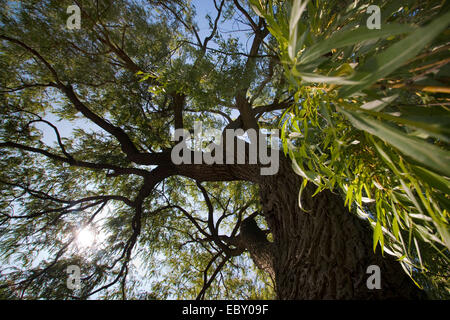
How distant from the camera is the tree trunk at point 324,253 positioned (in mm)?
708

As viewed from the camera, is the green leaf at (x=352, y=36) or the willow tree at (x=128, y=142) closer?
the green leaf at (x=352, y=36)

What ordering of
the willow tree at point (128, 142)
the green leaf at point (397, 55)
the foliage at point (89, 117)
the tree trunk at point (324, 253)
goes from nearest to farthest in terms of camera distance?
the green leaf at point (397, 55) < the tree trunk at point (324, 253) < the willow tree at point (128, 142) < the foliage at point (89, 117)

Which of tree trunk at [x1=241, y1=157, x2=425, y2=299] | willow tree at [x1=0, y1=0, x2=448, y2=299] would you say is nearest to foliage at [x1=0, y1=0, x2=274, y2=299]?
willow tree at [x1=0, y1=0, x2=448, y2=299]

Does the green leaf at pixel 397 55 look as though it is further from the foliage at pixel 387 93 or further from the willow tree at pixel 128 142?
the willow tree at pixel 128 142

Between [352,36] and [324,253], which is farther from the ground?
[352,36]

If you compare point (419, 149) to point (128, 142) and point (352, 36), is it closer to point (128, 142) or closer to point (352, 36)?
point (352, 36)

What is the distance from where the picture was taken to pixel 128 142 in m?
1.91

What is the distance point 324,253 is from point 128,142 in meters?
1.73

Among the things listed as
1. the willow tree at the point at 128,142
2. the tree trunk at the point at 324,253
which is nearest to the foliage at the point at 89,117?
the willow tree at the point at 128,142

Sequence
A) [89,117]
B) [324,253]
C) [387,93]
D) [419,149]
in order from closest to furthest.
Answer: [419,149] → [387,93] → [324,253] → [89,117]

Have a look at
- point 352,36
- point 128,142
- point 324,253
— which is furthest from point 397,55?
point 128,142

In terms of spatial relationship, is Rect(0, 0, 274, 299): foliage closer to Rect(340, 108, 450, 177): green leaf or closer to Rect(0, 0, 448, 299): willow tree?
Rect(0, 0, 448, 299): willow tree
